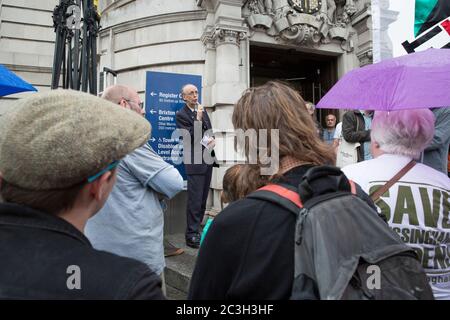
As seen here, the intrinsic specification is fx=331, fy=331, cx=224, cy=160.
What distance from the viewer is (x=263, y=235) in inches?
44.4

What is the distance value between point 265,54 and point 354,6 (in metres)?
2.29

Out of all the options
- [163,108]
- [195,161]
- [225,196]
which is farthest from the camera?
[163,108]

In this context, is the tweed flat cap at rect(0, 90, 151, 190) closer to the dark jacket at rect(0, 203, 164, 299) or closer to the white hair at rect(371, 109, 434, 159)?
the dark jacket at rect(0, 203, 164, 299)

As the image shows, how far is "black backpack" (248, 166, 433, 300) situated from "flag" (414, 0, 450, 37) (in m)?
1.87

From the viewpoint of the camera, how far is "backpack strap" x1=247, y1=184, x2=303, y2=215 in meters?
1.13

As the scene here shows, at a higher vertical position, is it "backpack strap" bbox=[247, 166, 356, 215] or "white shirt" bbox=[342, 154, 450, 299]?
"backpack strap" bbox=[247, 166, 356, 215]

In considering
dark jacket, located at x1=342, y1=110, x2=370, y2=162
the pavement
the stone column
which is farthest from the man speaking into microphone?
dark jacket, located at x1=342, y1=110, x2=370, y2=162

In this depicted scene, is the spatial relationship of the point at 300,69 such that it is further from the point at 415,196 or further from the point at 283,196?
the point at 283,196

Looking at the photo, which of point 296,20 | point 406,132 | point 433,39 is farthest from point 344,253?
point 296,20

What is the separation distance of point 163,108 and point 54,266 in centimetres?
501

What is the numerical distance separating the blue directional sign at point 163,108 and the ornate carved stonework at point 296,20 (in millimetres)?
2349

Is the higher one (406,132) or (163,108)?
(163,108)

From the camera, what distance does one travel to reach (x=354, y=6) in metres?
7.52

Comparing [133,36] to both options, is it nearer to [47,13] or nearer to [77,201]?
[47,13]
